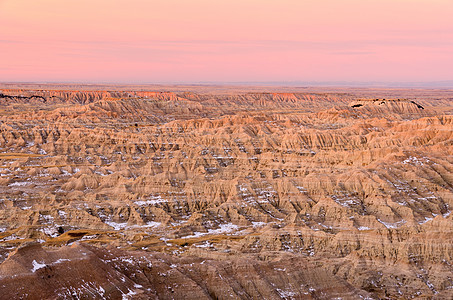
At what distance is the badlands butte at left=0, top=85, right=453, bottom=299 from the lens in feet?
A: 92.2

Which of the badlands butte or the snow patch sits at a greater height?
the snow patch

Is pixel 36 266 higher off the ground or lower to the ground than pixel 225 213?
higher

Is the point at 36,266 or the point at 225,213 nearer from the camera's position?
the point at 36,266

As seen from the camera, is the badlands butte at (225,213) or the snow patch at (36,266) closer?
Result: the snow patch at (36,266)

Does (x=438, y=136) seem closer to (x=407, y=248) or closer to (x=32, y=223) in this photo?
(x=407, y=248)

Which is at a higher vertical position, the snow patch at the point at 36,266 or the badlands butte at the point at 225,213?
the snow patch at the point at 36,266

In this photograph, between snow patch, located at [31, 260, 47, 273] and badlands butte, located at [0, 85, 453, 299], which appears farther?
badlands butte, located at [0, 85, 453, 299]

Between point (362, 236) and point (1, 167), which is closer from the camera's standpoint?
point (362, 236)

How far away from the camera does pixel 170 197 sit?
59500mm

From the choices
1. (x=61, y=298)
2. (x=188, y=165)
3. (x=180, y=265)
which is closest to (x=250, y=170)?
(x=188, y=165)

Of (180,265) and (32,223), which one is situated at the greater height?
(180,265)

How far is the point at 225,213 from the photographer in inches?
2144

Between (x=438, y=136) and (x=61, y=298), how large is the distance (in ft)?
274

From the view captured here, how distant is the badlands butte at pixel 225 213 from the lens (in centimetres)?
2809
